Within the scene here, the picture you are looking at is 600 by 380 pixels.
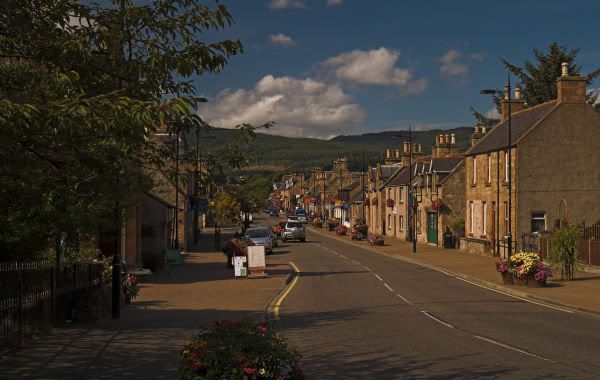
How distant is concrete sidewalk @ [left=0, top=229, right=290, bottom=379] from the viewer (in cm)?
1132

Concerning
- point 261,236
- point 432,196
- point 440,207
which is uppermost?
point 432,196

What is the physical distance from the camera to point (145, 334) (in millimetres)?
15414

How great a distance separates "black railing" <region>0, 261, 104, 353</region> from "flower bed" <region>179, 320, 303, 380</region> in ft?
20.0

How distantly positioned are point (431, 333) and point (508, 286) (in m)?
13.0

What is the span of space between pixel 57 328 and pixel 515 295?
52.5 ft

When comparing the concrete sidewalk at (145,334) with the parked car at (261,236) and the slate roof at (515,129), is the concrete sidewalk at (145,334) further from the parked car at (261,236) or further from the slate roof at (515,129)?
the slate roof at (515,129)

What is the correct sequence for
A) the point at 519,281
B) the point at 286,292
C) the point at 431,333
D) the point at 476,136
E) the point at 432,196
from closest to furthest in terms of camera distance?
the point at 431,333
the point at 286,292
the point at 519,281
the point at 476,136
the point at 432,196

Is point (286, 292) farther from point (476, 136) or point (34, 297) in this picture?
point (476, 136)

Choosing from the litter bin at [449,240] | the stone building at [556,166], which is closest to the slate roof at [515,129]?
the stone building at [556,166]

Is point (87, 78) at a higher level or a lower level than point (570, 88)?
lower

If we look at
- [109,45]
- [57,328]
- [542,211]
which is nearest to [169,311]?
[57,328]

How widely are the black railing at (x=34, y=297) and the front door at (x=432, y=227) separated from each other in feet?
145

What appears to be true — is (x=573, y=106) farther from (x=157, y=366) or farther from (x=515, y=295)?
(x=157, y=366)

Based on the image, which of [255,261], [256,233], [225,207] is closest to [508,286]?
[255,261]
